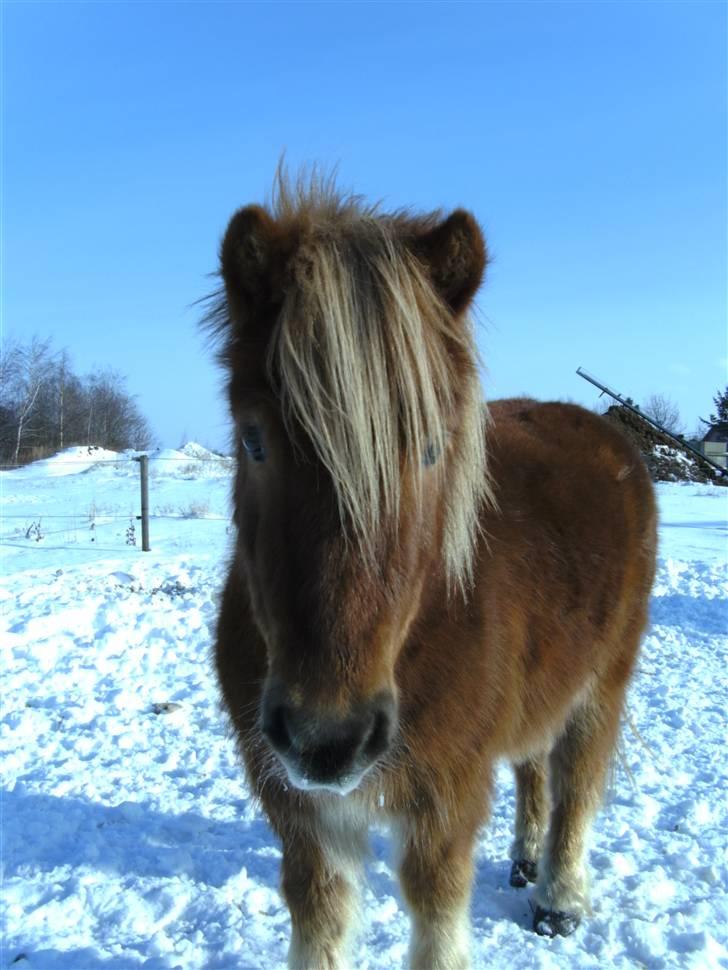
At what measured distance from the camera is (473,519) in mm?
2064

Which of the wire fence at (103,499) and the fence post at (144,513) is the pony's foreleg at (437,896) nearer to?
the wire fence at (103,499)

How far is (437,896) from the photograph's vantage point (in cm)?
217

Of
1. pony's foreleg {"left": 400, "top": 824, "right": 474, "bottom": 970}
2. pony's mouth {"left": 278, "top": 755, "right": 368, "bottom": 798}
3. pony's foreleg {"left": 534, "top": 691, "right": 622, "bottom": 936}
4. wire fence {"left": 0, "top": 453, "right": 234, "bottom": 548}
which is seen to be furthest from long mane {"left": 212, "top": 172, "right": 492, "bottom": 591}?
wire fence {"left": 0, "top": 453, "right": 234, "bottom": 548}

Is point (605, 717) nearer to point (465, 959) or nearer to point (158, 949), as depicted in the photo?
point (465, 959)

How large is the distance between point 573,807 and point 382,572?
7.67 ft

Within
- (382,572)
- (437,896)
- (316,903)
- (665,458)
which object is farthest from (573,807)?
(665,458)

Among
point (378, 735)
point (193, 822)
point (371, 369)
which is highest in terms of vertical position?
point (371, 369)

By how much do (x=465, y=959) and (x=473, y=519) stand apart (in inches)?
58.7

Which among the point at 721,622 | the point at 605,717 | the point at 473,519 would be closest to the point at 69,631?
the point at 605,717

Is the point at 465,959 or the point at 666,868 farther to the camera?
the point at 666,868

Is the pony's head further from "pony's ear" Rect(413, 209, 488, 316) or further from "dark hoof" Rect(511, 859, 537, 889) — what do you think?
"dark hoof" Rect(511, 859, 537, 889)

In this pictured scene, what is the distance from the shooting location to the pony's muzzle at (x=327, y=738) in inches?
53.6

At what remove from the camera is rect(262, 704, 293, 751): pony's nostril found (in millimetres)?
1400

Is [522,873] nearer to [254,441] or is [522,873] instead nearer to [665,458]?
[254,441]
